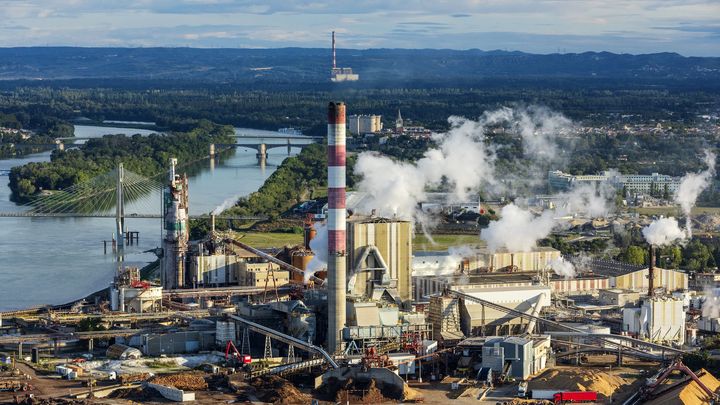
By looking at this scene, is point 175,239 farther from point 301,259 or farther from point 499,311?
point 499,311

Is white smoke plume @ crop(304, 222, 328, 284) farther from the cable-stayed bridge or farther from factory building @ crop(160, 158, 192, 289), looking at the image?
the cable-stayed bridge

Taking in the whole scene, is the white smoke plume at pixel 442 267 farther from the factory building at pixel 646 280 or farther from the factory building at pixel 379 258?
the factory building at pixel 379 258

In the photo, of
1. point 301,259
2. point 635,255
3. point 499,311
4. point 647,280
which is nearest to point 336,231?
point 499,311

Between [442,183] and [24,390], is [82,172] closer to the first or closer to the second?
[442,183]

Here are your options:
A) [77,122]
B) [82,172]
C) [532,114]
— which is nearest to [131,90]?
[77,122]

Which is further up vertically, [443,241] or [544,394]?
[544,394]
